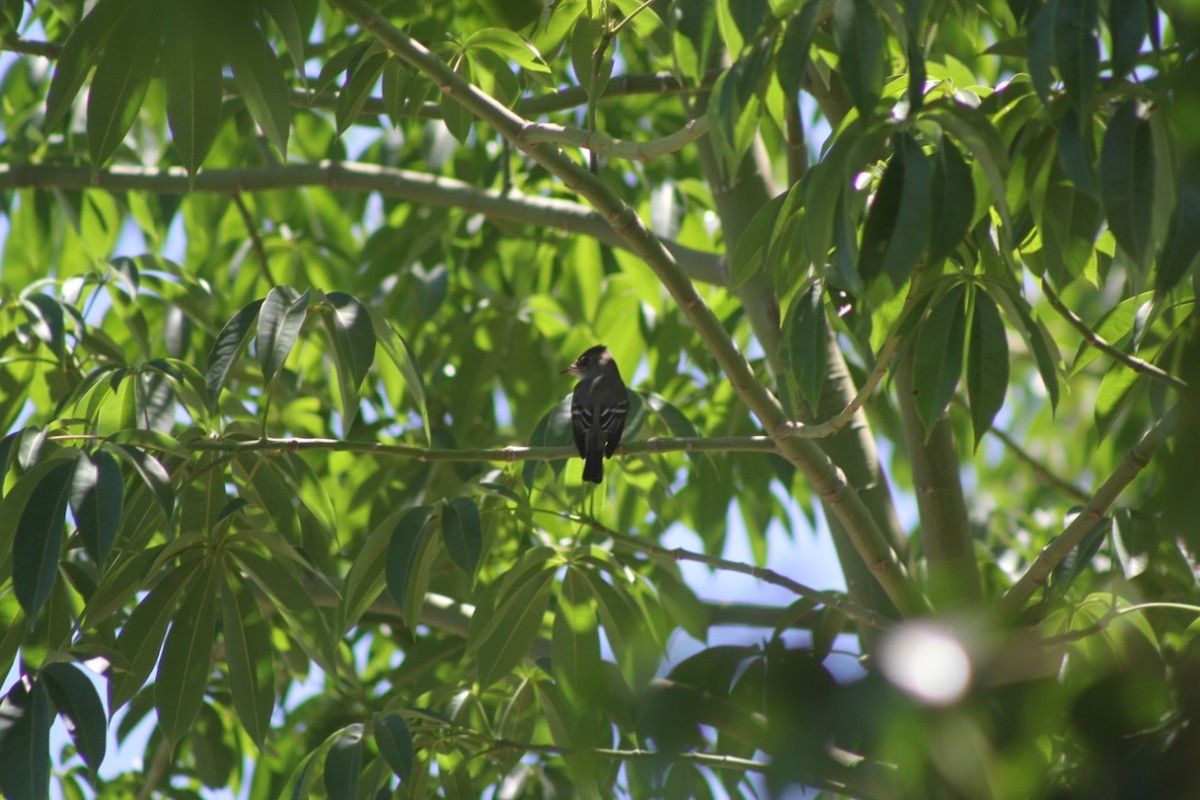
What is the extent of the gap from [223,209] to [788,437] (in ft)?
12.1

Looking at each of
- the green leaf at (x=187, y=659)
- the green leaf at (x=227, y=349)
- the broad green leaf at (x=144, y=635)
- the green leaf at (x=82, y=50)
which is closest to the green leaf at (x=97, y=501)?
the green leaf at (x=227, y=349)

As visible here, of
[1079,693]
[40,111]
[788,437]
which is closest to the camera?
[1079,693]

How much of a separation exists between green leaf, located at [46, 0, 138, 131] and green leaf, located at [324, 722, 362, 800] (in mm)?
1434

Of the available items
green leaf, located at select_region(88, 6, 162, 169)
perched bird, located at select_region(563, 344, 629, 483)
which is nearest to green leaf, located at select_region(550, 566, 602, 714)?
perched bird, located at select_region(563, 344, 629, 483)

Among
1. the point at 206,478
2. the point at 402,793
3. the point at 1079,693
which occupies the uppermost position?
the point at 206,478

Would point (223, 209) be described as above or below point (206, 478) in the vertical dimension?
above

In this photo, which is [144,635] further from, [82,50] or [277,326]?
[82,50]

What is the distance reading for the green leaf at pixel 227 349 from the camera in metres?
2.57

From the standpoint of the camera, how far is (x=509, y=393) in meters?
4.77

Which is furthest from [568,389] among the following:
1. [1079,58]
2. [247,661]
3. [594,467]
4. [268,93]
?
[1079,58]

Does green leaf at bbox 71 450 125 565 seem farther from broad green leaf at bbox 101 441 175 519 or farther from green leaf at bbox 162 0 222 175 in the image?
green leaf at bbox 162 0 222 175

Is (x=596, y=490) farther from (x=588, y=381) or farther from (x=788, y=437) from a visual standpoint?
(x=588, y=381)

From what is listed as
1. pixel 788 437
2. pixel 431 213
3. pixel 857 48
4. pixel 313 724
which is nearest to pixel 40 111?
pixel 431 213

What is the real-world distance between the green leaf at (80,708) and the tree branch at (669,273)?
4.59 ft
